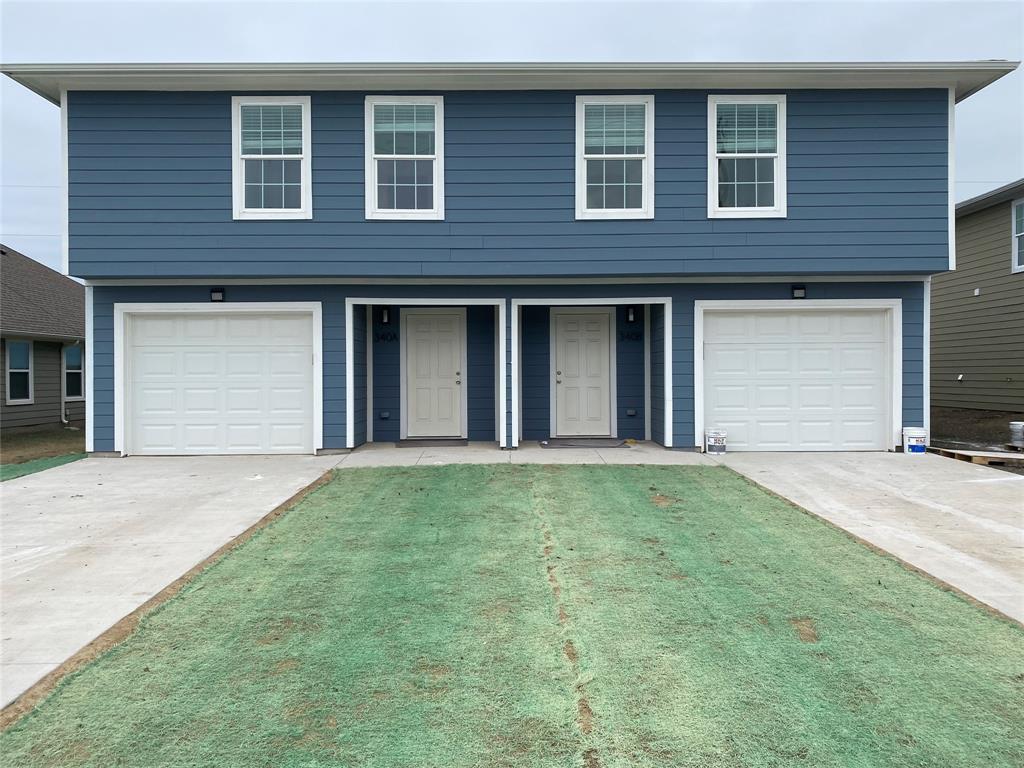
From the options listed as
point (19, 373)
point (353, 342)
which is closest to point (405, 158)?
point (353, 342)

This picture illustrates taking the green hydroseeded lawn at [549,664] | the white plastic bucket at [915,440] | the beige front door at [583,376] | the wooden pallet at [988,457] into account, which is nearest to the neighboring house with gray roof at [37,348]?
the beige front door at [583,376]

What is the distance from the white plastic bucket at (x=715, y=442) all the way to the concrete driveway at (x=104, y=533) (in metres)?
5.38

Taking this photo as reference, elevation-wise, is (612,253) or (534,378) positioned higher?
(612,253)

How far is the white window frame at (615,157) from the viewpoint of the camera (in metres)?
9.11

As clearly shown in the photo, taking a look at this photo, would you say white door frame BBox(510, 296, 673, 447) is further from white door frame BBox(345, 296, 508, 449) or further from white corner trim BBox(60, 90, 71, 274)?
white corner trim BBox(60, 90, 71, 274)

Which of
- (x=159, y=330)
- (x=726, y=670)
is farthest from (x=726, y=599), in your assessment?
(x=159, y=330)

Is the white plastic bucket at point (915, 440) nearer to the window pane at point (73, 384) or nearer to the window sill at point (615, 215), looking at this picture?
the window sill at point (615, 215)

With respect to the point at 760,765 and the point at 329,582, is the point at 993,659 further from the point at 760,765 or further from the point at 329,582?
the point at 329,582

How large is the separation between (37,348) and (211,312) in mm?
7197

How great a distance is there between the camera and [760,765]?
7.47ft

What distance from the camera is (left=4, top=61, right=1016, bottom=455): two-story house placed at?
9.03 meters

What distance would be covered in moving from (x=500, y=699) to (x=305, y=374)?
7.73 metres

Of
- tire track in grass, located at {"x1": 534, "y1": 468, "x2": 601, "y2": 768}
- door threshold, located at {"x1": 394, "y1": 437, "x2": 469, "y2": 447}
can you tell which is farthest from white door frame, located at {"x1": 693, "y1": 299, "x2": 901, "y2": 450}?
tire track in grass, located at {"x1": 534, "y1": 468, "x2": 601, "y2": 768}

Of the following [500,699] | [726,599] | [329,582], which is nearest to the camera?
[500,699]
